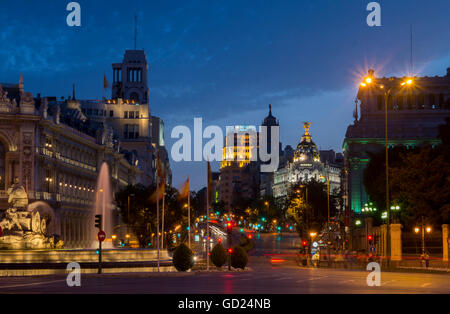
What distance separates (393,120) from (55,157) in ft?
A: 270

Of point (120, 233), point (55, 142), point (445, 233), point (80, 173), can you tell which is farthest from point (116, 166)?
point (445, 233)

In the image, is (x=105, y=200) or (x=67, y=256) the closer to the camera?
(x=67, y=256)

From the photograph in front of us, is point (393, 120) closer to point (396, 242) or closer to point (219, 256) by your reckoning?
point (396, 242)

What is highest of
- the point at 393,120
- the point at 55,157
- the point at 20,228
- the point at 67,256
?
the point at 393,120

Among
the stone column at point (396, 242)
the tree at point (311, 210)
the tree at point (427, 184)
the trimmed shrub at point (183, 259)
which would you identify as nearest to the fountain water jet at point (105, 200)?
the tree at point (311, 210)

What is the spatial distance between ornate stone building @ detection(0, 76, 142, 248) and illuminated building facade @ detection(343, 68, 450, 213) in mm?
49941

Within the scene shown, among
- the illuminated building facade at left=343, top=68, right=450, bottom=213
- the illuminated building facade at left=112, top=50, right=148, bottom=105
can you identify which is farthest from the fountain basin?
the illuminated building facade at left=112, top=50, right=148, bottom=105

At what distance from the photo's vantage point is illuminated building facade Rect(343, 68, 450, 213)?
Answer: 135000 mm

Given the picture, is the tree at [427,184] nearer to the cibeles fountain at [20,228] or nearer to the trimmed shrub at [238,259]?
the trimmed shrub at [238,259]

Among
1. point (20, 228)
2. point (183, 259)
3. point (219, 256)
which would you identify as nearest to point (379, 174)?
point (219, 256)

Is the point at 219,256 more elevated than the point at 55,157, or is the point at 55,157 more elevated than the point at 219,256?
the point at 55,157

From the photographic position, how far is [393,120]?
143 meters

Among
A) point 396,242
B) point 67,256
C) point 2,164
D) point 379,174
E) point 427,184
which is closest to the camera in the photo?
point 67,256
